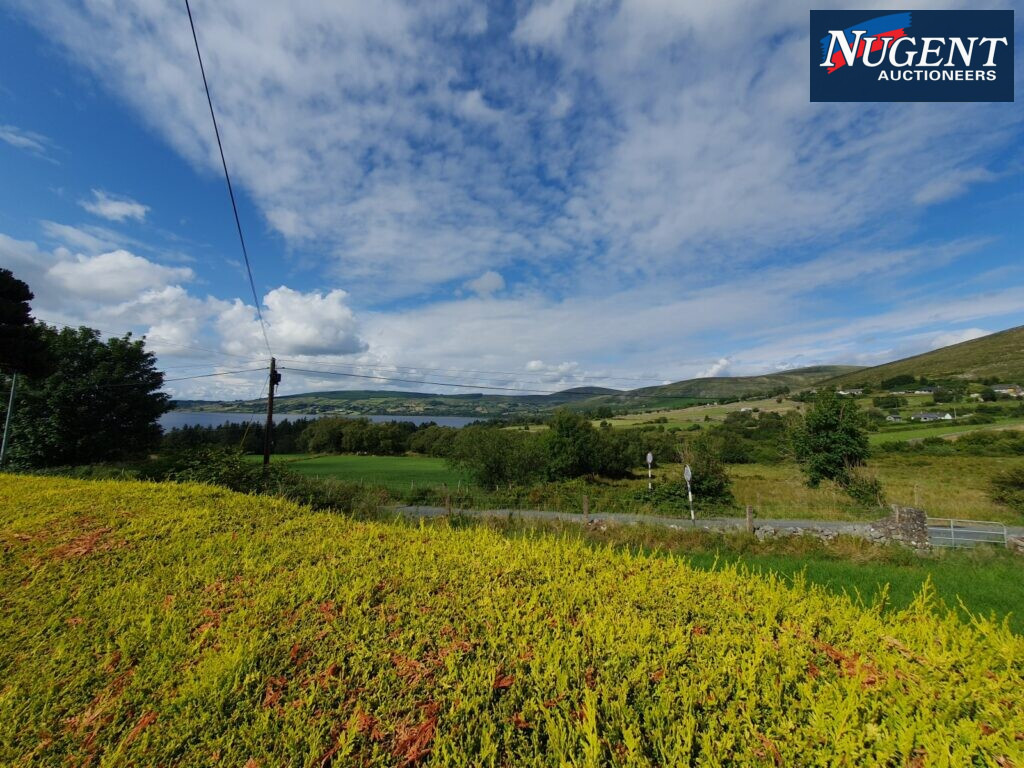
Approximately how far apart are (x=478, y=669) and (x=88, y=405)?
2500cm

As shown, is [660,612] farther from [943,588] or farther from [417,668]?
[943,588]

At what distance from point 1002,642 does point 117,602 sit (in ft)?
15.3

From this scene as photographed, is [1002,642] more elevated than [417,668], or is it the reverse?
[417,668]

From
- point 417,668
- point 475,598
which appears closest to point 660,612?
point 475,598

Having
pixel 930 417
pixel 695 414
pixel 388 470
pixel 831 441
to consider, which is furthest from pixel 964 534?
pixel 930 417

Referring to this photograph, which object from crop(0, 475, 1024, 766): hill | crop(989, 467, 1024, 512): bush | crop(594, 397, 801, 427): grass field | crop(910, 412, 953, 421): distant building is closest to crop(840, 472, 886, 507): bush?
crop(989, 467, 1024, 512): bush

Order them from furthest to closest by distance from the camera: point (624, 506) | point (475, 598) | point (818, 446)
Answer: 1. point (818, 446)
2. point (624, 506)
3. point (475, 598)

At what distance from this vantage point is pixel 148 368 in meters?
21.1

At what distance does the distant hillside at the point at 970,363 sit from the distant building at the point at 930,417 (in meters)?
31.6

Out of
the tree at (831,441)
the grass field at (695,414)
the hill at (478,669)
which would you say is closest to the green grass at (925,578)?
the hill at (478,669)

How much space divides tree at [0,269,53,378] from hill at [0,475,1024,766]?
12.6 metres

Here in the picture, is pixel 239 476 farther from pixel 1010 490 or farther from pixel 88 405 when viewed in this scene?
pixel 1010 490

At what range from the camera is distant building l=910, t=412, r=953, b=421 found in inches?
2376

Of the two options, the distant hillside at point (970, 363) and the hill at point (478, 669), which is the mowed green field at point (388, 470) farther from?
the distant hillside at point (970, 363)
